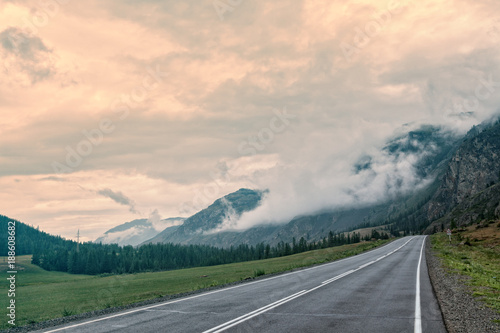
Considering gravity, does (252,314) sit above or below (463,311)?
above

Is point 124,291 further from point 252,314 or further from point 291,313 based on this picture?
point 291,313

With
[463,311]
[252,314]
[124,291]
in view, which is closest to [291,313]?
[252,314]

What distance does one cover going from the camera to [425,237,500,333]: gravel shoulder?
10881 millimetres

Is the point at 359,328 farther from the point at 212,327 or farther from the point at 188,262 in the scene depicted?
the point at 188,262

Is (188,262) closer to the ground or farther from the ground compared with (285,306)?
closer to the ground

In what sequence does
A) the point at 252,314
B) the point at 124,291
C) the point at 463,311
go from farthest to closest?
the point at 124,291
the point at 463,311
the point at 252,314

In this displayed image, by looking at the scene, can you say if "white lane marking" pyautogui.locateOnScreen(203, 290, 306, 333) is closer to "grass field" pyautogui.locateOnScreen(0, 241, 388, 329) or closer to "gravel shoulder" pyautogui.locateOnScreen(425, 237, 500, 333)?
"gravel shoulder" pyautogui.locateOnScreen(425, 237, 500, 333)

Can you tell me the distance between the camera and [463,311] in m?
13.1

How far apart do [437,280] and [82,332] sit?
2108 centimetres

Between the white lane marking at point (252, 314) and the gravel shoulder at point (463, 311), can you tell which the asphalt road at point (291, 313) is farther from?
the gravel shoulder at point (463, 311)

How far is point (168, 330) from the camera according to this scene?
10.7 meters

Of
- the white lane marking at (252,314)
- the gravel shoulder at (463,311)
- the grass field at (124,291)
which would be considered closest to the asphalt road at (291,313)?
the white lane marking at (252,314)

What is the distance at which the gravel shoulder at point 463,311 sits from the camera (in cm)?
1088

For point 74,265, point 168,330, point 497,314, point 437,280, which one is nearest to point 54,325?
point 168,330
